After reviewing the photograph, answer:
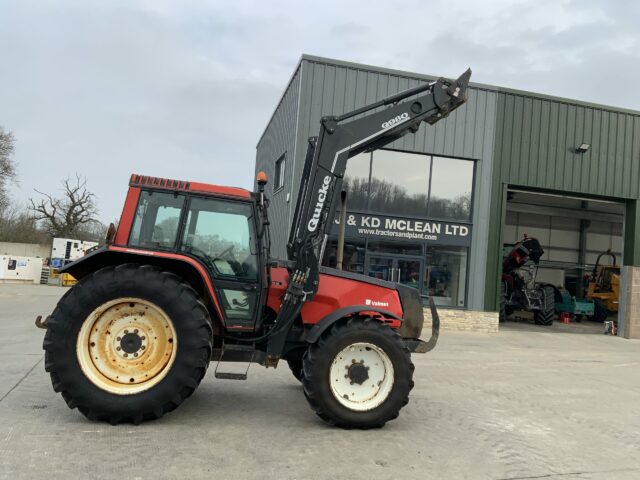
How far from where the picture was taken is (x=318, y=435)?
16.4 feet

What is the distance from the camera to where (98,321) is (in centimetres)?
502

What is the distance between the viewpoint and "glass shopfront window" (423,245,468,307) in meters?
16.3

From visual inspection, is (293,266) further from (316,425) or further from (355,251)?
(355,251)

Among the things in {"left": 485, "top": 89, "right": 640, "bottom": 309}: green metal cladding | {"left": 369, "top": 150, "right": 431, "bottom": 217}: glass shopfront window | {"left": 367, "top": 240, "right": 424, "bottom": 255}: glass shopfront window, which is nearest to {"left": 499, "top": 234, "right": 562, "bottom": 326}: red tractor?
{"left": 485, "top": 89, "right": 640, "bottom": 309}: green metal cladding

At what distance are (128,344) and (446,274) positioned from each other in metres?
13.0

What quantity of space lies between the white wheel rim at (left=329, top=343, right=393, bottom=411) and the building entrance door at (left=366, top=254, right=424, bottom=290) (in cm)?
1051

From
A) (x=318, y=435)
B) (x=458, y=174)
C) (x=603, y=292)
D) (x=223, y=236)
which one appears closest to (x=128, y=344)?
(x=223, y=236)

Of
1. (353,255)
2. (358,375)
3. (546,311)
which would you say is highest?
(353,255)

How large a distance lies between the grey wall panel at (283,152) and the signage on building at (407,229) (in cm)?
216

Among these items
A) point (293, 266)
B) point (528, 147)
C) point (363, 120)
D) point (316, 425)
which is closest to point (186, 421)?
point (316, 425)

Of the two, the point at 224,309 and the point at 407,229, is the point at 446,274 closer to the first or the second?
the point at 407,229

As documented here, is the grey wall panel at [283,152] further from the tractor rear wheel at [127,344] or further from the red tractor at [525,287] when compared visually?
the tractor rear wheel at [127,344]

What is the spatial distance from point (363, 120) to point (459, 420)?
360 cm

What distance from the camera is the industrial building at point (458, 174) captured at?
616 inches
